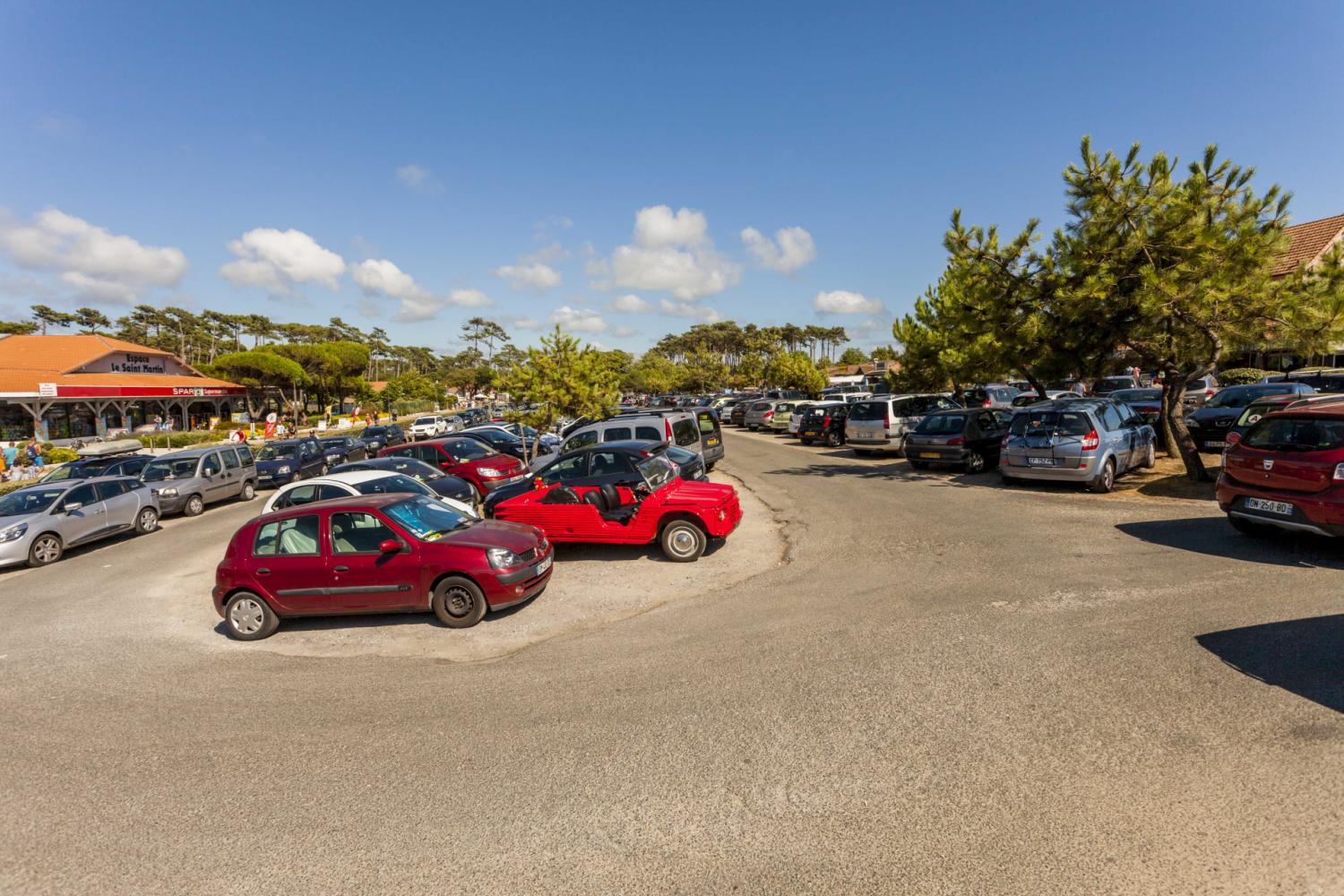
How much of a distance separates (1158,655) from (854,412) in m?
15.7

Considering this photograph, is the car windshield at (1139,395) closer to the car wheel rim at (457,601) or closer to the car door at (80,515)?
the car wheel rim at (457,601)

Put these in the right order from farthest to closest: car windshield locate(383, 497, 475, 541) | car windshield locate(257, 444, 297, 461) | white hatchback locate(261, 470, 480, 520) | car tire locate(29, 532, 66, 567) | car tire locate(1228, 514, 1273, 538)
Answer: car windshield locate(257, 444, 297, 461) → car tire locate(29, 532, 66, 567) → white hatchback locate(261, 470, 480, 520) → car tire locate(1228, 514, 1273, 538) → car windshield locate(383, 497, 475, 541)

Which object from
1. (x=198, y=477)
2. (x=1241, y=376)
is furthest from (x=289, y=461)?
(x=1241, y=376)

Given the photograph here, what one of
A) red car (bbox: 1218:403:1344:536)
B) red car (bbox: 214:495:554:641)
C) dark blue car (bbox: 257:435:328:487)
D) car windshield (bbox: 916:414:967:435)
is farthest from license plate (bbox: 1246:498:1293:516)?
dark blue car (bbox: 257:435:328:487)

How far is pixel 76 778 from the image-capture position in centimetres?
454

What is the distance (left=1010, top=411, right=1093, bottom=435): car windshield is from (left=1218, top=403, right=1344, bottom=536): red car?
405 centimetres

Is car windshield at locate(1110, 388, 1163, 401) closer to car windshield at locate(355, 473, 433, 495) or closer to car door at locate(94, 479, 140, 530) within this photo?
car windshield at locate(355, 473, 433, 495)

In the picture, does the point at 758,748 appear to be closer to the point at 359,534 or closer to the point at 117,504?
the point at 359,534

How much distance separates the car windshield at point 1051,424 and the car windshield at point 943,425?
2243mm

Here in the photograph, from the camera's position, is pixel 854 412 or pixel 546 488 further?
pixel 854 412

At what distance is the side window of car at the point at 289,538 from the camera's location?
24.3 feet

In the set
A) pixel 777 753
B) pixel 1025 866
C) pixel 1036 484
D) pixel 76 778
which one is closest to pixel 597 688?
pixel 777 753

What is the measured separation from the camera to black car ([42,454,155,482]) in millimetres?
18328

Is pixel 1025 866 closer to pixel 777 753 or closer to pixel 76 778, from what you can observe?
pixel 777 753
